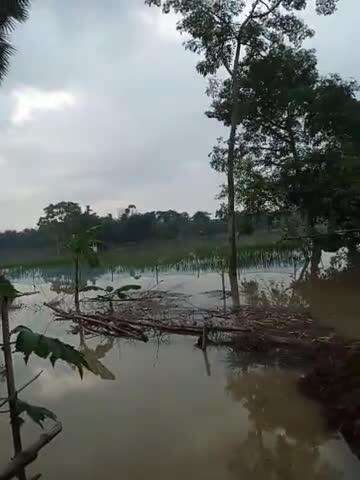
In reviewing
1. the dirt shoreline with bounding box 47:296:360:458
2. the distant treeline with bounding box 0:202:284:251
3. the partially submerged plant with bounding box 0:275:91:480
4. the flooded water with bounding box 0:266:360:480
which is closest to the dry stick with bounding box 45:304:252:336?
the dirt shoreline with bounding box 47:296:360:458

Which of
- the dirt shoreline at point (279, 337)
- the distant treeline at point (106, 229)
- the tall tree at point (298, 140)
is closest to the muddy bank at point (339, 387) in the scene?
the dirt shoreline at point (279, 337)

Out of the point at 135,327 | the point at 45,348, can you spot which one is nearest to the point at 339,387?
the point at 45,348

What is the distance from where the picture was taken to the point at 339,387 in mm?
4328

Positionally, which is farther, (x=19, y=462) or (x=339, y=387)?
(x=339, y=387)

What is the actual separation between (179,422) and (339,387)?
1.52m

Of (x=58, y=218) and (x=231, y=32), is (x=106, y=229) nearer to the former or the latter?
(x=58, y=218)

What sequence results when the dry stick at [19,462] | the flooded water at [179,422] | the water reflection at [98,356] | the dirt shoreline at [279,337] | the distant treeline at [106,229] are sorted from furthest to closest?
the distant treeline at [106,229] < the water reflection at [98,356] < the dirt shoreline at [279,337] < the flooded water at [179,422] < the dry stick at [19,462]

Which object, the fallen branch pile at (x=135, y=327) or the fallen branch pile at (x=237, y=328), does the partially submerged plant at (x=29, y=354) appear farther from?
the fallen branch pile at (x=135, y=327)

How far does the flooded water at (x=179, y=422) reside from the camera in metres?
3.32

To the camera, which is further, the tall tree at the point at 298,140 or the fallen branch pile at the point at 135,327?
the tall tree at the point at 298,140

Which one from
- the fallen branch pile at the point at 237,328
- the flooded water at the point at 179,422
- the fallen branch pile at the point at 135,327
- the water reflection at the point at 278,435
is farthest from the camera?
the fallen branch pile at the point at 135,327

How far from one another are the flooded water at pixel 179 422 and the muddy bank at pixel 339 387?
0.11 meters

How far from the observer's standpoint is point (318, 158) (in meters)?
15.2

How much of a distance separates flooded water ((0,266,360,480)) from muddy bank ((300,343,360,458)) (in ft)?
0.35
